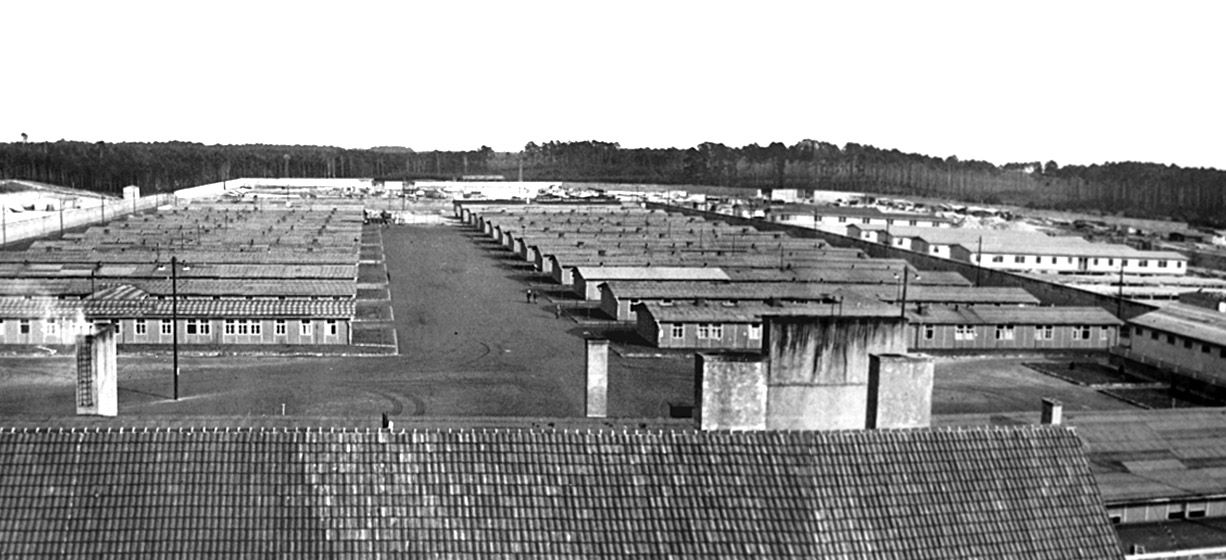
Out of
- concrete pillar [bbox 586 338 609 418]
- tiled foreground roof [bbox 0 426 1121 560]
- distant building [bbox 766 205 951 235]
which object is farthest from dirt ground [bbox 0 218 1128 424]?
distant building [bbox 766 205 951 235]

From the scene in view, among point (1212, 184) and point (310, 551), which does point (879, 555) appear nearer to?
point (310, 551)

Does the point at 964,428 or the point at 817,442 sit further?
the point at 964,428

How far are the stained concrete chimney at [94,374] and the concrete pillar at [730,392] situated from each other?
10583mm

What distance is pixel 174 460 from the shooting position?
14.0 m

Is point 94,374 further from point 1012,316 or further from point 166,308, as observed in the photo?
point 1012,316

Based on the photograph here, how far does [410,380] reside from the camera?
39.0 m

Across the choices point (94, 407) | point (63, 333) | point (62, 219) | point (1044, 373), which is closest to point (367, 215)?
point (62, 219)

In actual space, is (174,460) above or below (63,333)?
above

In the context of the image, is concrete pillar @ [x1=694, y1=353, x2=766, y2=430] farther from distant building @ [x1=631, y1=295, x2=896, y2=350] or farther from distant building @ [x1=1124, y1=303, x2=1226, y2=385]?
distant building @ [x1=1124, y1=303, x2=1226, y2=385]

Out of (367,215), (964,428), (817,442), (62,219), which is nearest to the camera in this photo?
(817,442)

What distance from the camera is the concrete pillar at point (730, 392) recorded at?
1795cm

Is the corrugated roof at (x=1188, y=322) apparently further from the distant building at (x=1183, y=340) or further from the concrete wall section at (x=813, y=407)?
the concrete wall section at (x=813, y=407)

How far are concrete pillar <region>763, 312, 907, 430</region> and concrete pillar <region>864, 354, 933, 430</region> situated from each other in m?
0.49

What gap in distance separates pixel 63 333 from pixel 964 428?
38837 mm
